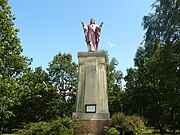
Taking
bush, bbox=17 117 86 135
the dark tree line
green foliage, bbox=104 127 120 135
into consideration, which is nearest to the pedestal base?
green foliage, bbox=104 127 120 135

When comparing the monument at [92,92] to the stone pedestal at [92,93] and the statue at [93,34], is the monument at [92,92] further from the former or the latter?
the statue at [93,34]

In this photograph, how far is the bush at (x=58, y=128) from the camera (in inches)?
438

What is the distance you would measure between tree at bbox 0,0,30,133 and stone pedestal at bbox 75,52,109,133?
352 centimetres

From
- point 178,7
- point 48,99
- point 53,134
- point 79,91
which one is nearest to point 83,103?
point 79,91

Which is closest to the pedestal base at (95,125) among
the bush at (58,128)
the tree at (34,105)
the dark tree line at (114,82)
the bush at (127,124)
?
the bush at (127,124)

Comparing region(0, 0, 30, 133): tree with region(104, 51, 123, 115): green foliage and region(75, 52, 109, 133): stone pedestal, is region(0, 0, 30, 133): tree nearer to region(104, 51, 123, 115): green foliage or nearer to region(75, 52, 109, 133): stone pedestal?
region(75, 52, 109, 133): stone pedestal

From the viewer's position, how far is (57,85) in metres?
29.2

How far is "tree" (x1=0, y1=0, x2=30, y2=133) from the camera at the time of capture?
13.3 meters

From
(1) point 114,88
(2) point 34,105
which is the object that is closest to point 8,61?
(2) point 34,105

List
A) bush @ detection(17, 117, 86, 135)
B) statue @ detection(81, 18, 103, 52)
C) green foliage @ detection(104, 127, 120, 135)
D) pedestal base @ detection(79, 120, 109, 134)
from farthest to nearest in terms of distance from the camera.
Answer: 1. statue @ detection(81, 18, 103, 52)
2. pedestal base @ detection(79, 120, 109, 134)
3. green foliage @ detection(104, 127, 120, 135)
4. bush @ detection(17, 117, 86, 135)

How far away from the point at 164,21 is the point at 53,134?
26.0 feet

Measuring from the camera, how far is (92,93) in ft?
47.2

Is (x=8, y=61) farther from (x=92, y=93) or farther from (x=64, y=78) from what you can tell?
(x=64, y=78)

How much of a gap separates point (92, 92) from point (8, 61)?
16.8 feet
